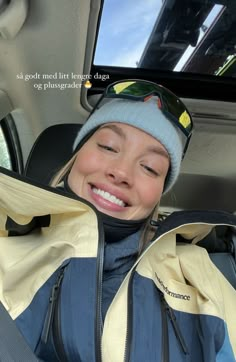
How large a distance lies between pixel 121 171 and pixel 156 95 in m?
0.34

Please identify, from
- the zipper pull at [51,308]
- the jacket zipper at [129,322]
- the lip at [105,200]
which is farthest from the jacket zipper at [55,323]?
the lip at [105,200]

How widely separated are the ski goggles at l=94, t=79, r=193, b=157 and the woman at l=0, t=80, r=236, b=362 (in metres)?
0.04

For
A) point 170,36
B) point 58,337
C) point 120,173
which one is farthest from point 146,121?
point 58,337

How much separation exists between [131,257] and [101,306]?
0.18 meters

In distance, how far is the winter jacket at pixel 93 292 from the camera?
83 cm

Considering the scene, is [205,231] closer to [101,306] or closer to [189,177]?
[101,306]

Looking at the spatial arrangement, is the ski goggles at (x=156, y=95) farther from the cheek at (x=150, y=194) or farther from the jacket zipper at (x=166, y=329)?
the jacket zipper at (x=166, y=329)

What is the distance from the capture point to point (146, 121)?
3.76 feet

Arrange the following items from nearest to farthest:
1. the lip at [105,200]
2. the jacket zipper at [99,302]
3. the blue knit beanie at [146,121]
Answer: the jacket zipper at [99,302]
the lip at [105,200]
the blue knit beanie at [146,121]

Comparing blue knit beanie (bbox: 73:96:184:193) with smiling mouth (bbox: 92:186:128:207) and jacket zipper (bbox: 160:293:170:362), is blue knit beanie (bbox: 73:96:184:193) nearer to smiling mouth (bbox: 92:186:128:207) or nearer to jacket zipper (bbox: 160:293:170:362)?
smiling mouth (bbox: 92:186:128:207)

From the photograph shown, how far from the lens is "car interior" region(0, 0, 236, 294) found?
44.7 inches

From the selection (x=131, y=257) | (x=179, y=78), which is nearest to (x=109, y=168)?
(x=131, y=257)

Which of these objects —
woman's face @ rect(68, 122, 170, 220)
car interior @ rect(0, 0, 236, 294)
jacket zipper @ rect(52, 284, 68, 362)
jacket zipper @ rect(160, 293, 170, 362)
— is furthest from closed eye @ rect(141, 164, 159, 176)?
jacket zipper @ rect(52, 284, 68, 362)

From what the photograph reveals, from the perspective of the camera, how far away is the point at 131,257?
3.35 feet
